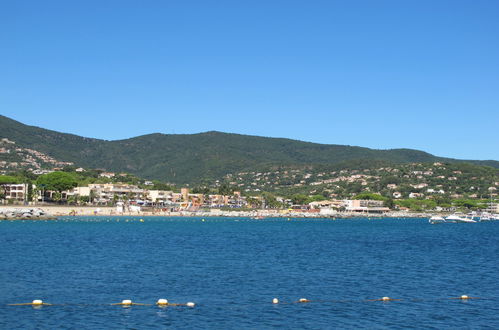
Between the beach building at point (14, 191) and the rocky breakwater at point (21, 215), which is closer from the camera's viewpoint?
the rocky breakwater at point (21, 215)

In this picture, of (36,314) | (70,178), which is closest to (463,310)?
(36,314)

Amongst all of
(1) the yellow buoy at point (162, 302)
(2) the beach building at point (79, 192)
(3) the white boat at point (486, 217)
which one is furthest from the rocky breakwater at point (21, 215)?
(3) the white boat at point (486, 217)

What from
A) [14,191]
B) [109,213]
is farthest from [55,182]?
[109,213]

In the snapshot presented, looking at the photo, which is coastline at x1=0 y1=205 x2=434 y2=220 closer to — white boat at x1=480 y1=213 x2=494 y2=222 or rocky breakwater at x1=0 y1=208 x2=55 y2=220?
rocky breakwater at x1=0 y1=208 x2=55 y2=220

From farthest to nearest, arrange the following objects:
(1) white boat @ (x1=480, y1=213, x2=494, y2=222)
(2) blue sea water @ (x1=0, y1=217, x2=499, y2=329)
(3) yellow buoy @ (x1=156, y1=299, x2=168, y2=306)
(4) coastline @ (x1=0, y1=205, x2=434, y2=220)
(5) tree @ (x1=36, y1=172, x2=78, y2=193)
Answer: (1) white boat @ (x1=480, y1=213, x2=494, y2=222)
(5) tree @ (x1=36, y1=172, x2=78, y2=193)
(4) coastline @ (x1=0, y1=205, x2=434, y2=220)
(3) yellow buoy @ (x1=156, y1=299, x2=168, y2=306)
(2) blue sea water @ (x1=0, y1=217, x2=499, y2=329)

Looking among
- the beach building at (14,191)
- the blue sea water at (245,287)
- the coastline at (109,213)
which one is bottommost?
the blue sea water at (245,287)

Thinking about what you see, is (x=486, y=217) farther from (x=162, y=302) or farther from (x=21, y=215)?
(x=162, y=302)

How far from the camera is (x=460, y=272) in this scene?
1716 inches

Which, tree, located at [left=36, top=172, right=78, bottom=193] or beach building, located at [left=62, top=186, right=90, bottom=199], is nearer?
tree, located at [left=36, top=172, right=78, bottom=193]

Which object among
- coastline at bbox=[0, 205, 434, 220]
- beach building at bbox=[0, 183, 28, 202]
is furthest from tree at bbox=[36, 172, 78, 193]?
coastline at bbox=[0, 205, 434, 220]

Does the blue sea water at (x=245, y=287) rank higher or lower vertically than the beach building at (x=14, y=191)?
lower

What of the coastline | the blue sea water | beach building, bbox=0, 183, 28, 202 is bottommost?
the blue sea water

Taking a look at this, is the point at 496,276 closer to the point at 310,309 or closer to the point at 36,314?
the point at 310,309

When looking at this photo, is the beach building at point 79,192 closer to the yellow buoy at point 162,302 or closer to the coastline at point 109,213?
the coastline at point 109,213
